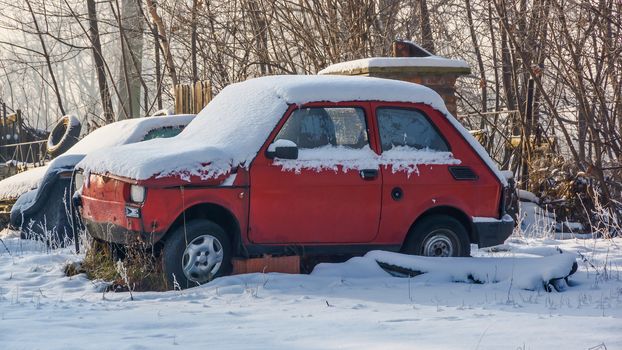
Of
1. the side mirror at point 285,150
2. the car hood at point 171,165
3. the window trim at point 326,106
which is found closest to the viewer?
the car hood at point 171,165

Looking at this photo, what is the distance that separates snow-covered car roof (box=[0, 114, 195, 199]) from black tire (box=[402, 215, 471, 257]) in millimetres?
3749

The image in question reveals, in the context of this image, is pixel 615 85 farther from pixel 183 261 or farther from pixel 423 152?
pixel 183 261

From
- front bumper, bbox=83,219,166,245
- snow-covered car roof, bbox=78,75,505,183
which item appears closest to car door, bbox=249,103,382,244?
snow-covered car roof, bbox=78,75,505,183

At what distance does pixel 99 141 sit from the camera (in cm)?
1131

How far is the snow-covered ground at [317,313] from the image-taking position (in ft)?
17.4

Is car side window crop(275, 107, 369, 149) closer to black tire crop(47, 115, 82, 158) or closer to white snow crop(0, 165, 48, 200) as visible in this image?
white snow crop(0, 165, 48, 200)

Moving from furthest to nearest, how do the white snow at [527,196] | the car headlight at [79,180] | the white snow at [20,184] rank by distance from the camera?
the white snow at [527,196] < the white snow at [20,184] < the car headlight at [79,180]

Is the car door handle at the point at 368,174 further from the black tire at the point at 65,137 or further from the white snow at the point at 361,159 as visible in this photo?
the black tire at the point at 65,137

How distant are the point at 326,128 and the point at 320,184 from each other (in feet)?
1.62

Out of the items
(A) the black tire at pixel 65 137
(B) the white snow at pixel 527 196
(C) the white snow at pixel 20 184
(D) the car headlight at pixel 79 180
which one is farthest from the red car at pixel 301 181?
(A) the black tire at pixel 65 137

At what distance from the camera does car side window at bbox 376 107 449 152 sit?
8.37 m

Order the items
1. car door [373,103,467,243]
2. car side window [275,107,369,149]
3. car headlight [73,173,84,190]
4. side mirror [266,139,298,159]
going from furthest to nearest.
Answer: car headlight [73,173,84,190], car door [373,103,467,243], car side window [275,107,369,149], side mirror [266,139,298,159]

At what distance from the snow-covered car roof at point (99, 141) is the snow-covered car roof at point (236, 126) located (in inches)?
84.2

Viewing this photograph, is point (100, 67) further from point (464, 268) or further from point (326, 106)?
point (464, 268)
